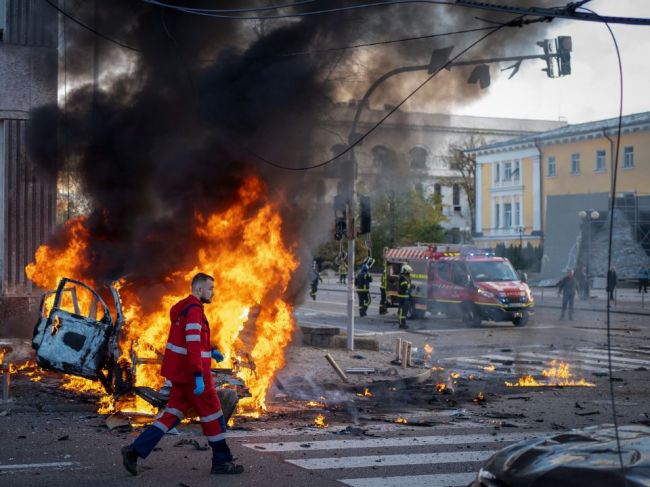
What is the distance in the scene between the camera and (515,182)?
2207 inches

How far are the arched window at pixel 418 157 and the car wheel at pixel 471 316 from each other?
7.87 m

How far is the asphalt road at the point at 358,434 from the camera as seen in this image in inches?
261

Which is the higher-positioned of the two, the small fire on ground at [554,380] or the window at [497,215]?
the window at [497,215]

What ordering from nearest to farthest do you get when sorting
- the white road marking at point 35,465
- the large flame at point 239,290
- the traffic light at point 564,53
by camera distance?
the white road marking at point 35,465 < the large flame at point 239,290 < the traffic light at point 564,53

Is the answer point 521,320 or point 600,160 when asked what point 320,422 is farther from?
point 600,160

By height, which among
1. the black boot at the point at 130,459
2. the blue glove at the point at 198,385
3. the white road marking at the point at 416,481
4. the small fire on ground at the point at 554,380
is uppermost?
the blue glove at the point at 198,385

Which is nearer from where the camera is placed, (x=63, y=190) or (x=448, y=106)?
(x=448, y=106)

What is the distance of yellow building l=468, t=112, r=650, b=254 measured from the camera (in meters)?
41.5

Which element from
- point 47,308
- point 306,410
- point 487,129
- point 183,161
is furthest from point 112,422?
point 487,129

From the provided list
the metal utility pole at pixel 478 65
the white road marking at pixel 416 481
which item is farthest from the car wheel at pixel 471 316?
the white road marking at pixel 416 481

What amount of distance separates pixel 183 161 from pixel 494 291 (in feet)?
41.7

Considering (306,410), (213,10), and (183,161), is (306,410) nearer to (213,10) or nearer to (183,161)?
(183,161)

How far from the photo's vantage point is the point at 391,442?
8086 millimetres

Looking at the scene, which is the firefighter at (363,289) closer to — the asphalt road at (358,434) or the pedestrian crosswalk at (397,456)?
the asphalt road at (358,434)
